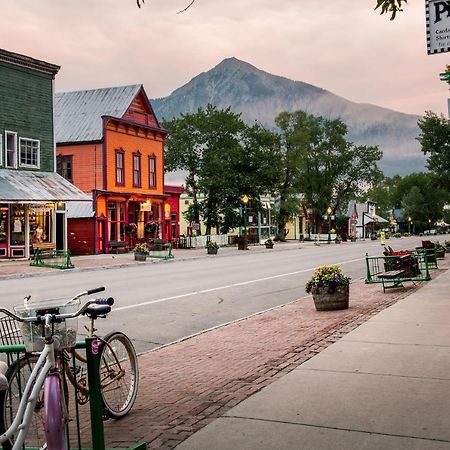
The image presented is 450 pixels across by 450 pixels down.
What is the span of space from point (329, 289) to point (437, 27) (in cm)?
573

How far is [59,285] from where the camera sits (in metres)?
21.1

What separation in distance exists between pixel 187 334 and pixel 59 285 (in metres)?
11.0

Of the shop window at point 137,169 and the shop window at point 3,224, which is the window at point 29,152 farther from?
the shop window at point 137,169

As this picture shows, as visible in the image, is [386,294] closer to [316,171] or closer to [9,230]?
[9,230]

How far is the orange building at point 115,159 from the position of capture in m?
43.3

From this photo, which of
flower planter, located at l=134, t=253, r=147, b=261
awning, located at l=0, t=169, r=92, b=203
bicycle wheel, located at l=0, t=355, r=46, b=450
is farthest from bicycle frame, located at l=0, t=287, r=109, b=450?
flower planter, located at l=134, t=253, r=147, b=261

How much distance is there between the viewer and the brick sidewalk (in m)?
5.67

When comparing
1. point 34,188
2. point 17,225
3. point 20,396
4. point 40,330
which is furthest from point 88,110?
point 40,330

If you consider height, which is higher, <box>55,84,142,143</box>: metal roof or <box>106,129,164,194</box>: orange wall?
<box>55,84,142,143</box>: metal roof

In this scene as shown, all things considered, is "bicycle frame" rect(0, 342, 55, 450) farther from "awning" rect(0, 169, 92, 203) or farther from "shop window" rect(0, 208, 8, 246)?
"shop window" rect(0, 208, 8, 246)

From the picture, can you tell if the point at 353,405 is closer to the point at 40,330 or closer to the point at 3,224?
the point at 40,330

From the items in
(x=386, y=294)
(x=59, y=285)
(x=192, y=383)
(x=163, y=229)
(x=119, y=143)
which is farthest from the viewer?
(x=163, y=229)

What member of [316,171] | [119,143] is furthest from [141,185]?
[316,171]

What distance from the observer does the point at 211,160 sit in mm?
59781
